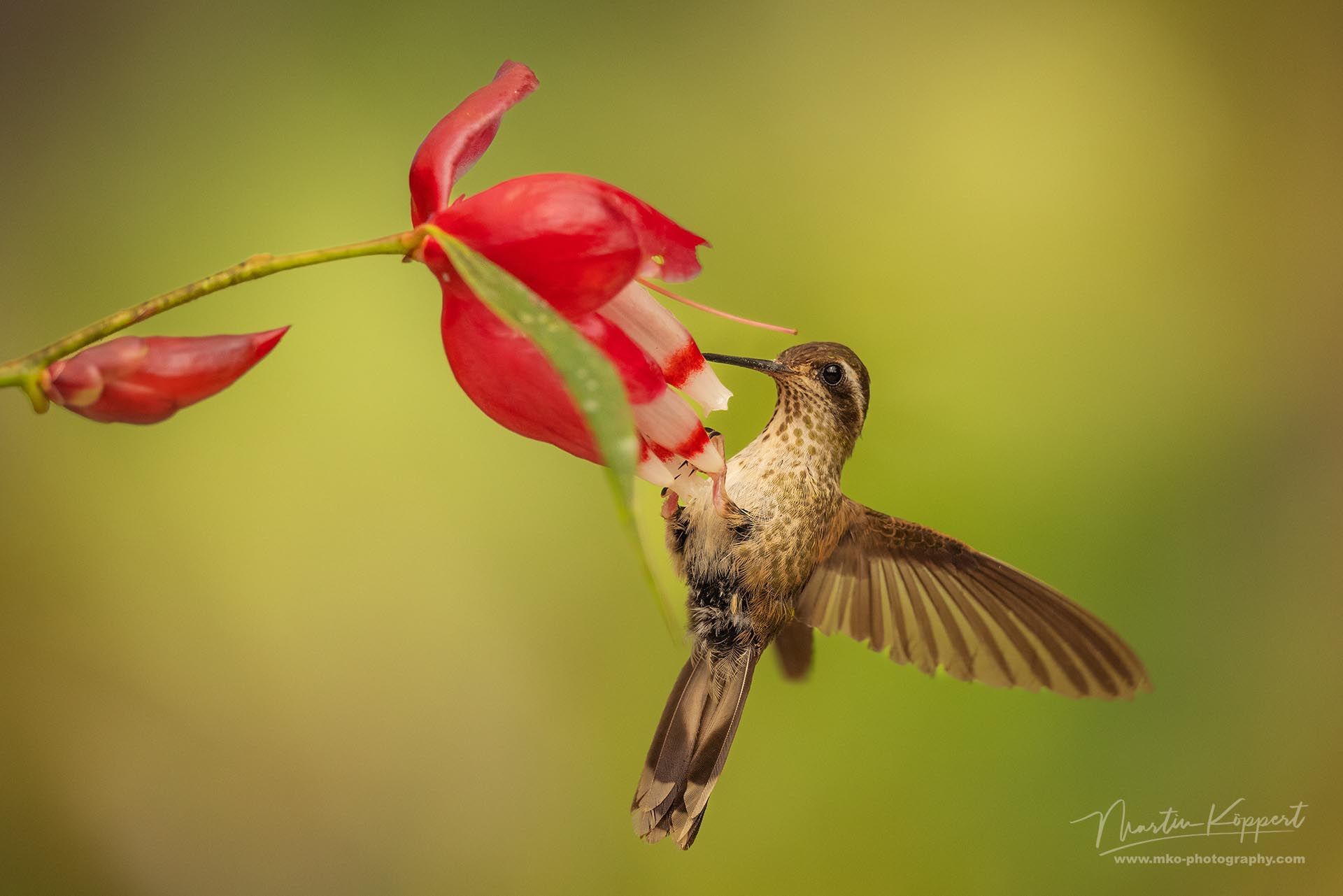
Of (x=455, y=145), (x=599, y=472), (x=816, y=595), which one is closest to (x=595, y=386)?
(x=455, y=145)

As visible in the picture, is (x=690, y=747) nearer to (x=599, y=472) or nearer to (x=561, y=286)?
(x=561, y=286)

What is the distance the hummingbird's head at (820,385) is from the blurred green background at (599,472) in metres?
0.56

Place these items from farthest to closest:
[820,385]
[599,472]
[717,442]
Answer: [599,472], [820,385], [717,442]

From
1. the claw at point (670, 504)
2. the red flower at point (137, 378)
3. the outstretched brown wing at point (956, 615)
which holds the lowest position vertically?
the outstretched brown wing at point (956, 615)

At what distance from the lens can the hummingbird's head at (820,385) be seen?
0.95 m

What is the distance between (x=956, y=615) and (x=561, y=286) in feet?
2.03

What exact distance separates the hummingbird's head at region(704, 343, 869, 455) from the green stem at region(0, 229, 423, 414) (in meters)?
0.50

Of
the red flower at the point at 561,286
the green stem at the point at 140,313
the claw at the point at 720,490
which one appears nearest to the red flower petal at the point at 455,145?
the red flower at the point at 561,286

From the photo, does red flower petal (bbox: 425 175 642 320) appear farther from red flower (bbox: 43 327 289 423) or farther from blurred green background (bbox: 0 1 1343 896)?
blurred green background (bbox: 0 1 1343 896)

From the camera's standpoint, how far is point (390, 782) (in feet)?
5.65

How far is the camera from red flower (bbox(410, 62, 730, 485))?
53 centimetres

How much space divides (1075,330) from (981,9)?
580 mm

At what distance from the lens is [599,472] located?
1.63 meters

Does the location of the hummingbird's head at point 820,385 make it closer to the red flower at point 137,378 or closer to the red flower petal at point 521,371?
the red flower petal at point 521,371
